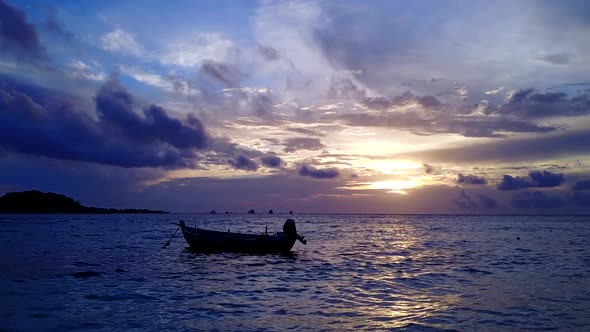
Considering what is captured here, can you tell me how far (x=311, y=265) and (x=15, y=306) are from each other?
21805 mm

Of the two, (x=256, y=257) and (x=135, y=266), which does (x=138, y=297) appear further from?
(x=256, y=257)

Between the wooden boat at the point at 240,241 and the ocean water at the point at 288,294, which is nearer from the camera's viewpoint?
the ocean water at the point at 288,294

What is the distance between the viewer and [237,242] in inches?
1692

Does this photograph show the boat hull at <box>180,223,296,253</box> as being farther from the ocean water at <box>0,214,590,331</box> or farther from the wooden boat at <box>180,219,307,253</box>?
the ocean water at <box>0,214,590,331</box>

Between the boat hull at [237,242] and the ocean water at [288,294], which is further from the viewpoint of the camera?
the boat hull at [237,242]

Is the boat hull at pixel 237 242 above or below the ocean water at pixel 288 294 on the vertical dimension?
above

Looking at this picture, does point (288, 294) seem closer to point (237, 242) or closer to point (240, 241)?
point (240, 241)

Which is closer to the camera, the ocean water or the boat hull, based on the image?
the ocean water

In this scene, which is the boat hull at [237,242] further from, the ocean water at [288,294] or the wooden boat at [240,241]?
the ocean water at [288,294]

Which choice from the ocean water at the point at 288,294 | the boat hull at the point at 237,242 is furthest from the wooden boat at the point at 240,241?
the ocean water at the point at 288,294

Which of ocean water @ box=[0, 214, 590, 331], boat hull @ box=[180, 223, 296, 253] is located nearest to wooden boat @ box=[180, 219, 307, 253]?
boat hull @ box=[180, 223, 296, 253]

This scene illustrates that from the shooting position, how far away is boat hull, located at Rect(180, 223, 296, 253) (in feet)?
141

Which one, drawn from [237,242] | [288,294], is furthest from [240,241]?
[288,294]

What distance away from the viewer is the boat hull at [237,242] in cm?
4300
